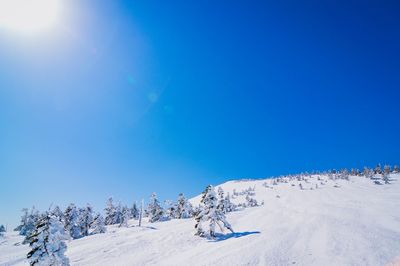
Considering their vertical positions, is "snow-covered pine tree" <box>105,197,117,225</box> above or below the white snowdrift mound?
above

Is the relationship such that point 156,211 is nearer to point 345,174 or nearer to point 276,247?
point 276,247

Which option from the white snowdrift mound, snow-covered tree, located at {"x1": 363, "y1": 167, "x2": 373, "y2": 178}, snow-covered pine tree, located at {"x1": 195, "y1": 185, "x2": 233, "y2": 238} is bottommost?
the white snowdrift mound

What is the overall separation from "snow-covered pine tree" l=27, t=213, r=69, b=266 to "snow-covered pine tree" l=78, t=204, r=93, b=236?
58.5m

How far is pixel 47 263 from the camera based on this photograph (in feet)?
67.4

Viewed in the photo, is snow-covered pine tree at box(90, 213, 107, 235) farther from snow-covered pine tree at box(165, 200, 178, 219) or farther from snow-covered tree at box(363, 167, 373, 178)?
snow-covered tree at box(363, 167, 373, 178)

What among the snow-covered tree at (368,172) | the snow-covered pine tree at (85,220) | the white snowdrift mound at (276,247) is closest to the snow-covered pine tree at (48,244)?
the white snowdrift mound at (276,247)

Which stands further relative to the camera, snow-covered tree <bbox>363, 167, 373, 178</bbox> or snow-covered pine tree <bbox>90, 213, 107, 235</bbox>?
snow-covered tree <bbox>363, 167, 373, 178</bbox>

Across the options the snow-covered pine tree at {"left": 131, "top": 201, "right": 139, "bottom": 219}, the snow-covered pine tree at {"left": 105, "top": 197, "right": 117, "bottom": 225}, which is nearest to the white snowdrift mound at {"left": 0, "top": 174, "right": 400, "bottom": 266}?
the snow-covered pine tree at {"left": 105, "top": 197, "right": 117, "bottom": 225}

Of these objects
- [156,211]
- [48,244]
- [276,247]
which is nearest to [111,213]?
[156,211]

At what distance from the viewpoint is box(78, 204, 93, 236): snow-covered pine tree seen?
74.0 meters

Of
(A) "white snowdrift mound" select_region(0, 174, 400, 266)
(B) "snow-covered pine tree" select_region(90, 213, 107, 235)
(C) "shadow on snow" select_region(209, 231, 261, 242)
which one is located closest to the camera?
(A) "white snowdrift mound" select_region(0, 174, 400, 266)

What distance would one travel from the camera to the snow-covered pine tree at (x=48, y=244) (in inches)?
808

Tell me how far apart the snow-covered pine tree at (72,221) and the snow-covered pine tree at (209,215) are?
140 feet

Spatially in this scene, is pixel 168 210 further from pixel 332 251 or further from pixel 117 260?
pixel 332 251
